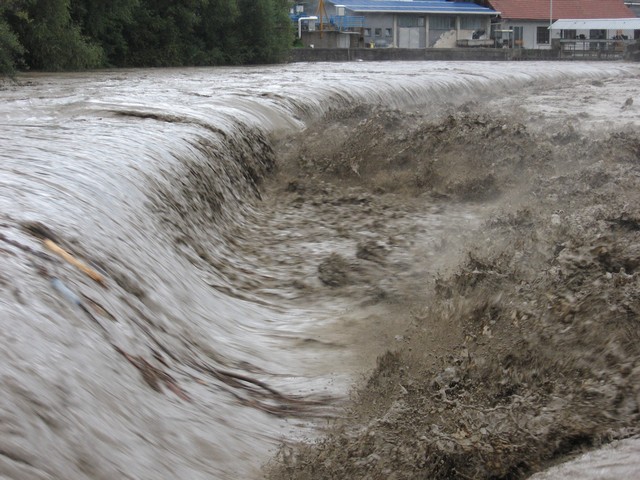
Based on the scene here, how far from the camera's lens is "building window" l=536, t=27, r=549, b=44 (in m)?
50.3

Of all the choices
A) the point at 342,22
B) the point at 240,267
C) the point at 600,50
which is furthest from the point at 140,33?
the point at 342,22

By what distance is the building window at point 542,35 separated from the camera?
50.3 metres

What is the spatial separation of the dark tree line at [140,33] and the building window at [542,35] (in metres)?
25.4

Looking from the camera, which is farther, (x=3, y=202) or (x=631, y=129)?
(x=631, y=129)

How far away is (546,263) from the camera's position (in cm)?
415

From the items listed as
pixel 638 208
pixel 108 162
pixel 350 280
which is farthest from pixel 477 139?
pixel 108 162

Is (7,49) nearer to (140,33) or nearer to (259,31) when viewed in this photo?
(140,33)

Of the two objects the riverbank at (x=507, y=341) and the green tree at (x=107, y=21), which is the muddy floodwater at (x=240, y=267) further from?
the green tree at (x=107, y=21)

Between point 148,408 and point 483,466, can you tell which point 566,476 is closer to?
point 483,466

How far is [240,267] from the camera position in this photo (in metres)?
5.03

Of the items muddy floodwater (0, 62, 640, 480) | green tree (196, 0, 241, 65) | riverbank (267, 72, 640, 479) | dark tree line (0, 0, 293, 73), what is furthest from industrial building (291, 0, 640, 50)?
riverbank (267, 72, 640, 479)

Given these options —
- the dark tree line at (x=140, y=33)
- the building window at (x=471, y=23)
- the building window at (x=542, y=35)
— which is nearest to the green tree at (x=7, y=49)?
the dark tree line at (x=140, y=33)

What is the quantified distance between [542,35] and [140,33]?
3334 cm

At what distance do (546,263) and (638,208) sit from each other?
43.7 inches
